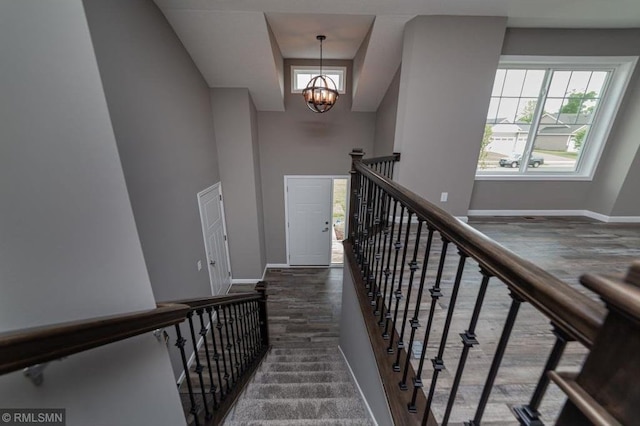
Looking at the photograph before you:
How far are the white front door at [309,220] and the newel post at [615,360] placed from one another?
195 inches

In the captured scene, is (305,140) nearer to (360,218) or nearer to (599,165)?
(360,218)

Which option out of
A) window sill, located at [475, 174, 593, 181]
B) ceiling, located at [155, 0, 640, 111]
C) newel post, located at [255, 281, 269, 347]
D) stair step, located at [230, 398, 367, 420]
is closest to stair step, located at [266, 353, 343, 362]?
newel post, located at [255, 281, 269, 347]

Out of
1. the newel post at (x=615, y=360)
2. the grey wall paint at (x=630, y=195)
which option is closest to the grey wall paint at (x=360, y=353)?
the newel post at (x=615, y=360)

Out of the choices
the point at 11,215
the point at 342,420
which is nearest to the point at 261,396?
the point at 342,420

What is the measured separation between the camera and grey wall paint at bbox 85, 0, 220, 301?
1950 mm

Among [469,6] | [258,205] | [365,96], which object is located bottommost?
[258,205]

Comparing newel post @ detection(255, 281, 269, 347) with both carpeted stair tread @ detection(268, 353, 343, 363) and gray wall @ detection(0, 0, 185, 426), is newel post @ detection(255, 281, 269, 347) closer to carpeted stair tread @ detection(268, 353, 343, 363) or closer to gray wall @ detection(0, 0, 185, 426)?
carpeted stair tread @ detection(268, 353, 343, 363)

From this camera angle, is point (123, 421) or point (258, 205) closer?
point (123, 421)

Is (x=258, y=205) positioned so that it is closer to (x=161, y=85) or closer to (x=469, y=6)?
(x=161, y=85)

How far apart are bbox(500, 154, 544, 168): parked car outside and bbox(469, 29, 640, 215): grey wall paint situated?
0.28 meters

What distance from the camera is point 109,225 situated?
28.9 inches

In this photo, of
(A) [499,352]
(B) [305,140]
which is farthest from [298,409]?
(B) [305,140]

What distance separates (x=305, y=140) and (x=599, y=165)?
15.4 feet

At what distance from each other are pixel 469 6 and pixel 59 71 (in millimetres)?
3498
